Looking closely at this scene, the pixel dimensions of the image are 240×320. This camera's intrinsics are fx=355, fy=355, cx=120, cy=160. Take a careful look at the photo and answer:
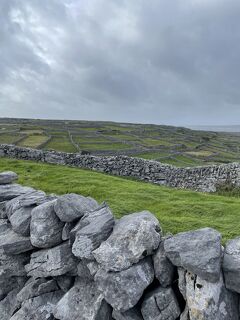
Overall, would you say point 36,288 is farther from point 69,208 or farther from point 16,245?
point 69,208

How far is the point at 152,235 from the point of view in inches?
362

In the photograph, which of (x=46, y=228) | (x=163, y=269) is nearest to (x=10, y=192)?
(x=46, y=228)

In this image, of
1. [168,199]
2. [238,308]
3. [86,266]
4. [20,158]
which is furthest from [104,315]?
[20,158]

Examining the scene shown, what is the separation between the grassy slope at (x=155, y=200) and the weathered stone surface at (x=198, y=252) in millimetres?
3204

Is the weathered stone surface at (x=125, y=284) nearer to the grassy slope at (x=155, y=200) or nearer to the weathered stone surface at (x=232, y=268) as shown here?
the weathered stone surface at (x=232, y=268)

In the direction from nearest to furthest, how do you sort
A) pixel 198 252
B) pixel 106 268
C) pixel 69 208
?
pixel 198 252, pixel 106 268, pixel 69 208

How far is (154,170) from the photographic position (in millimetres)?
26094

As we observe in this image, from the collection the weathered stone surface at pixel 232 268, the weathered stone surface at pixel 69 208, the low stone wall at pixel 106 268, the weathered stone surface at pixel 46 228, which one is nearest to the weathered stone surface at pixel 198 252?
the low stone wall at pixel 106 268

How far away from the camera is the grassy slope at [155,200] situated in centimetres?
1270

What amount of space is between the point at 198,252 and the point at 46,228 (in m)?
4.88

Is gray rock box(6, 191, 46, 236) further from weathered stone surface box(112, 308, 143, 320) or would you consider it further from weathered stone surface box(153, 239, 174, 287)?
weathered stone surface box(153, 239, 174, 287)

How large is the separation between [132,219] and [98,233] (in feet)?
3.37

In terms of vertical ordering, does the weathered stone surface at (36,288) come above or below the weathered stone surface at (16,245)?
below

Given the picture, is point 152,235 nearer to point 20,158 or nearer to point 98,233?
point 98,233
